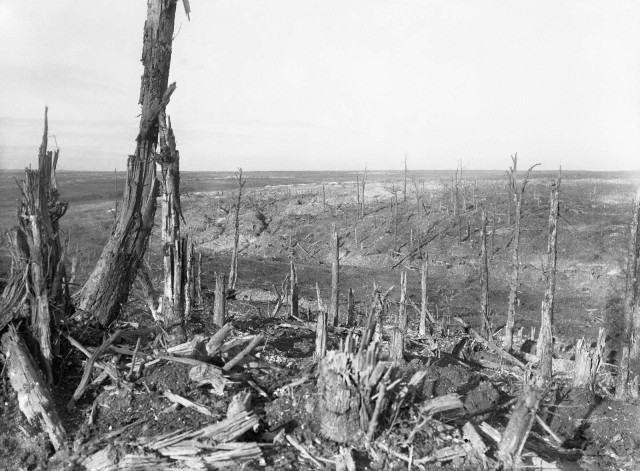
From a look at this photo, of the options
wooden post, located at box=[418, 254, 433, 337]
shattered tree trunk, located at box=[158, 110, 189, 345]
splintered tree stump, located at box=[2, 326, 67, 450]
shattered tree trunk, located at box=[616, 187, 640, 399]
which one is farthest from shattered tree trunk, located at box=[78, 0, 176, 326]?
shattered tree trunk, located at box=[616, 187, 640, 399]

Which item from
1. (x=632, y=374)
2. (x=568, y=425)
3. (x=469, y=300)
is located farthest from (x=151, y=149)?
(x=469, y=300)

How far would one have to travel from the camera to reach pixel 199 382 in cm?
602

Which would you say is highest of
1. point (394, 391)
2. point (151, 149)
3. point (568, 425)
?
point (151, 149)

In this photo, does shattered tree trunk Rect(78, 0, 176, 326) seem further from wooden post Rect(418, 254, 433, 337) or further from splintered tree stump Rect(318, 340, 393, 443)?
wooden post Rect(418, 254, 433, 337)

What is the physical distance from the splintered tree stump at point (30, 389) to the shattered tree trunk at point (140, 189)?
1.48m

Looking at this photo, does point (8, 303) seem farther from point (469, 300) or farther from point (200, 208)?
point (200, 208)

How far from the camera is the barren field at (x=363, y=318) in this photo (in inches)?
215

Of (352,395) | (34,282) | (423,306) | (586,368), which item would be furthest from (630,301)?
(34,282)

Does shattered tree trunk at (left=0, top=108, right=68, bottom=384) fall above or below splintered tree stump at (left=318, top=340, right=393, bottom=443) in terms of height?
above

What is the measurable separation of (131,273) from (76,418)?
8.74 ft

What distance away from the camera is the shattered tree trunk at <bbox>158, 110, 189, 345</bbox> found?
294 inches

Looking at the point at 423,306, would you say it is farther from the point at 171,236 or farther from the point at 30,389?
the point at 30,389

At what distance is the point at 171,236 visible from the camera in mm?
7570

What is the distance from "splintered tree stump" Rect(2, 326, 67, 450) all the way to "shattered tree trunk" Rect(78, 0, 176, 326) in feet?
4.84
